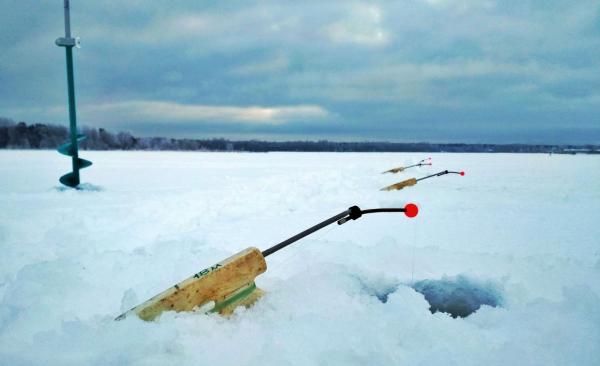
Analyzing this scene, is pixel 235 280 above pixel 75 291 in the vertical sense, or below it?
above

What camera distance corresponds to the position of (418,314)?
247 centimetres

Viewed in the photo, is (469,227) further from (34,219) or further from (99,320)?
(34,219)

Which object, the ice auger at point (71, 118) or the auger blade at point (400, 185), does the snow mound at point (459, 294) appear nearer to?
the auger blade at point (400, 185)

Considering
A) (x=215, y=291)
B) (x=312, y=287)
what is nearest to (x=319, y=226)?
(x=312, y=287)

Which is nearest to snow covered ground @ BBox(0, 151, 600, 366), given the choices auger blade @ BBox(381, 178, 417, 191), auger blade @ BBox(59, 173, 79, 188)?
auger blade @ BBox(381, 178, 417, 191)

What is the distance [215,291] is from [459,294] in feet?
6.88

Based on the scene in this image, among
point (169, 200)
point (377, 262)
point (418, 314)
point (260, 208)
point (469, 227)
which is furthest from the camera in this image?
point (169, 200)

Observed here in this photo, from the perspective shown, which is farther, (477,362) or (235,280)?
(235,280)

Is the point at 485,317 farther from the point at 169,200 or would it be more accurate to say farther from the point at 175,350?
the point at 169,200

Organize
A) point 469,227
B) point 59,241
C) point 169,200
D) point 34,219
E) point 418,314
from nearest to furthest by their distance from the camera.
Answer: point 418,314 → point 59,241 → point 469,227 → point 34,219 → point 169,200

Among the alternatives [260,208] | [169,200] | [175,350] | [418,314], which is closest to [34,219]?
[169,200]

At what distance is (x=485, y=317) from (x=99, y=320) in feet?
7.95

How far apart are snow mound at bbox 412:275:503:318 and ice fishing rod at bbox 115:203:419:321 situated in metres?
1.49

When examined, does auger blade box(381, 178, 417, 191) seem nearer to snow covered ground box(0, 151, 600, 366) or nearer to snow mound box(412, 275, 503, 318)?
snow covered ground box(0, 151, 600, 366)
